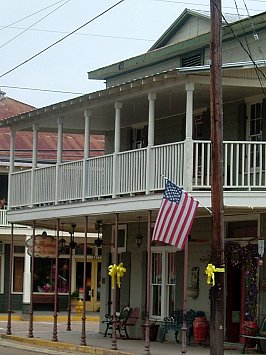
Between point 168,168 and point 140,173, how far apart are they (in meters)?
1.25

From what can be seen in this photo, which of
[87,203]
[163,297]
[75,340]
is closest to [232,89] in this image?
[87,203]

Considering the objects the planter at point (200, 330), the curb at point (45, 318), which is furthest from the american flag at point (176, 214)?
the curb at point (45, 318)

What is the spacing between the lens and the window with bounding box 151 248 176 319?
27.1 m

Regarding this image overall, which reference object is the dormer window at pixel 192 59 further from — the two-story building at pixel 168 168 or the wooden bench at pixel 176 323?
the wooden bench at pixel 176 323

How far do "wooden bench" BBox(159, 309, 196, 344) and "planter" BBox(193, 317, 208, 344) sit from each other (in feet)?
1.15

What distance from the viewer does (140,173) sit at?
2362cm

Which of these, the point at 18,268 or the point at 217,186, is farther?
the point at 18,268

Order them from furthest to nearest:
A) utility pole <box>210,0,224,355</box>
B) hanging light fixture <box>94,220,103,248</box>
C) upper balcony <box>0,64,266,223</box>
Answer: hanging light fixture <box>94,220,103,248</box> → upper balcony <box>0,64,266,223</box> → utility pole <box>210,0,224,355</box>

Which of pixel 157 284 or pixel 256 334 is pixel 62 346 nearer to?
pixel 157 284

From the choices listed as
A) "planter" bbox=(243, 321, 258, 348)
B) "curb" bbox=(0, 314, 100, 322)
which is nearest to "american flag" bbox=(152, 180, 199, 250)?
"planter" bbox=(243, 321, 258, 348)

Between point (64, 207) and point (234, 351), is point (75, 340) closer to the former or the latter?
point (64, 207)

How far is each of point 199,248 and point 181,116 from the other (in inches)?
152

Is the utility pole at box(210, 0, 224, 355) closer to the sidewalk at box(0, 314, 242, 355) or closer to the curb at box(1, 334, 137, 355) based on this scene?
the sidewalk at box(0, 314, 242, 355)

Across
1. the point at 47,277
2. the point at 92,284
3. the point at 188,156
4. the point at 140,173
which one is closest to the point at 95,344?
the point at 140,173
